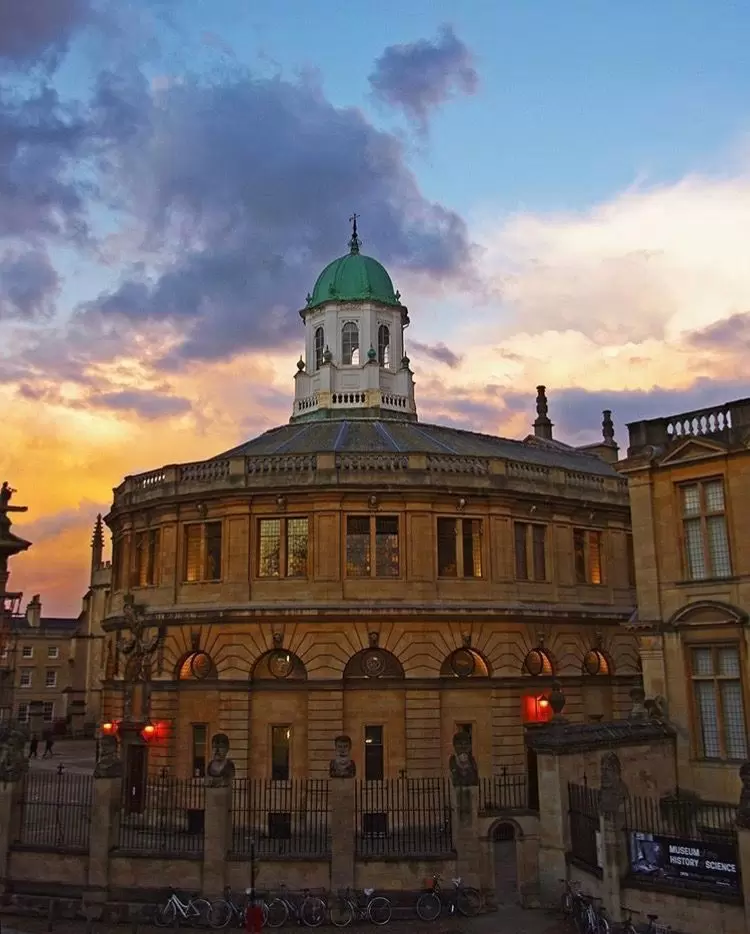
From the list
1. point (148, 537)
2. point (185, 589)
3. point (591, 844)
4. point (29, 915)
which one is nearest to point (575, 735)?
point (591, 844)

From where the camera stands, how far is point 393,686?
114ft

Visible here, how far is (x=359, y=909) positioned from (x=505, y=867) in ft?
22.5

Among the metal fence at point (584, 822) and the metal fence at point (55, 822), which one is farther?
the metal fence at point (55, 822)

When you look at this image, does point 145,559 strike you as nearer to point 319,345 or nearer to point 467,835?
point 319,345

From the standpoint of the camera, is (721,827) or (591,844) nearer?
(591,844)

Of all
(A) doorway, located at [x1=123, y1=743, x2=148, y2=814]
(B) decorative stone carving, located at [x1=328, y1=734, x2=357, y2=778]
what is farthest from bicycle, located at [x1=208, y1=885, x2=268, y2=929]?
(A) doorway, located at [x1=123, y1=743, x2=148, y2=814]

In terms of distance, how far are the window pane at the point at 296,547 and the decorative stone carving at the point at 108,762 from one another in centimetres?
1129

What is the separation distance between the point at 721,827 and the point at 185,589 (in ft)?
70.7

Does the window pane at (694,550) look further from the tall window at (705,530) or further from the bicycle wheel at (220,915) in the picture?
the bicycle wheel at (220,915)

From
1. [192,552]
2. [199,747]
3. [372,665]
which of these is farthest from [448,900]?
[192,552]

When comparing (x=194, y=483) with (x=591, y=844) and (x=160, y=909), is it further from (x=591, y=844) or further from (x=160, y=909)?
(x=591, y=844)

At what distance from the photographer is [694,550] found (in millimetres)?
26391

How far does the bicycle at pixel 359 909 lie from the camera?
75.8 feet

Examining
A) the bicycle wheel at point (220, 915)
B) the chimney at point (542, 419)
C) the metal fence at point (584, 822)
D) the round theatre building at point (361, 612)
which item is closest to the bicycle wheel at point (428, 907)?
the metal fence at point (584, 822)
